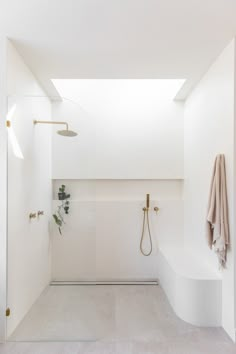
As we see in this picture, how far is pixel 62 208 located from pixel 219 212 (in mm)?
1939

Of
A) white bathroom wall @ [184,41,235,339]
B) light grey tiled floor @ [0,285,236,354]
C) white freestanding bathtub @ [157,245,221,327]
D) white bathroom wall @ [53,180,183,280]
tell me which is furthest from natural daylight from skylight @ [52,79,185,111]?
light grey tiled floor @ [0,285,236,354]

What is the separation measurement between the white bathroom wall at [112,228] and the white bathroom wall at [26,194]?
11.2 inches

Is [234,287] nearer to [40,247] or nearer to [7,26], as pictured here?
[40,247]

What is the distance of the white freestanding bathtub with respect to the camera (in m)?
2.15

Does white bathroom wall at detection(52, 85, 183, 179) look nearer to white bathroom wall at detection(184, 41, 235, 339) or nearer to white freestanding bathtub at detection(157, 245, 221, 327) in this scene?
white bathroom wall at detection(184, 41, 235, 339)

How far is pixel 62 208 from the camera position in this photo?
9.99 ft

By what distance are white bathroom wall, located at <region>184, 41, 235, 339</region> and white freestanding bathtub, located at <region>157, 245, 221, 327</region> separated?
0.08m

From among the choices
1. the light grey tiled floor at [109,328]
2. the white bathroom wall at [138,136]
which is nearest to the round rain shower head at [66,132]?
the white bathroom wall at [138,136]

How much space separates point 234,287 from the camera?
1915 millimetres

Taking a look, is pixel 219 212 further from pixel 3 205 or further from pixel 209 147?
pixel 3 205

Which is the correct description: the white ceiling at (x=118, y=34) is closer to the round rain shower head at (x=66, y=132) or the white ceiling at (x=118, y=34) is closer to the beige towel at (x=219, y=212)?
the round rain shower head at (x=66, y=132)

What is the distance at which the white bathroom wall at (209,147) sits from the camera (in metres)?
1.97

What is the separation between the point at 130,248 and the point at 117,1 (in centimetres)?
279

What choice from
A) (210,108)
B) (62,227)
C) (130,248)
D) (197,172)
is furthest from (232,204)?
(62,227)
